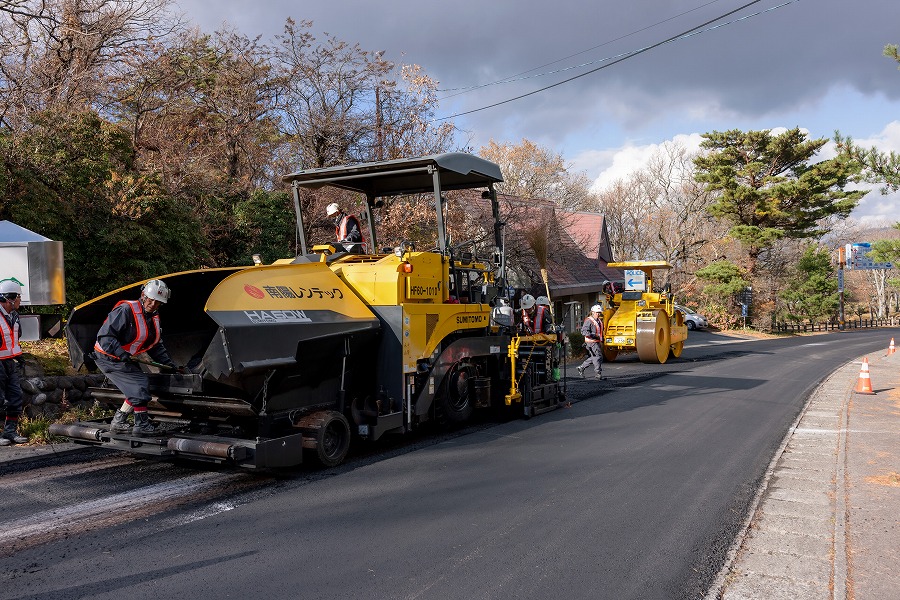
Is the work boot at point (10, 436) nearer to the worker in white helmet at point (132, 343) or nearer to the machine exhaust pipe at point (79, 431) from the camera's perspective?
the machine exhaust pipe at point (79, 431)

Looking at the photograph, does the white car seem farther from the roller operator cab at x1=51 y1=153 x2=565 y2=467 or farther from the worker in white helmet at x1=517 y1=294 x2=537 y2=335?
→ the roller operator cab at x1=51 y1=153 x2=565 y2=467

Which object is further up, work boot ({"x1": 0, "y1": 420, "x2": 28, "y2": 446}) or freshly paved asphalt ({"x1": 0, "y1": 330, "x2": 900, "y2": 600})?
work boot ({"x1": 0, "y1": 420, "x2": 28, "y2": 446})

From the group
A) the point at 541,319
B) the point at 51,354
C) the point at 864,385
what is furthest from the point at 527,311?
the point at 864,385

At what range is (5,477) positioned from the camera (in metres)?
5.99

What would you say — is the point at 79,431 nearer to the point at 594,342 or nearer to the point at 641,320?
the point at 594,342

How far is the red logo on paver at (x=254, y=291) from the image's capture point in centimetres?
571

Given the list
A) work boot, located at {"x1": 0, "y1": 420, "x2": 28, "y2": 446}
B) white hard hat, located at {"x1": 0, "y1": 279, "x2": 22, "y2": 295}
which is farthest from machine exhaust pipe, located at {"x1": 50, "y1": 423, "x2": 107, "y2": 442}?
white hard hat, located at {"x1": 0, "y1": 279, "x2": 22, "y2": 295}

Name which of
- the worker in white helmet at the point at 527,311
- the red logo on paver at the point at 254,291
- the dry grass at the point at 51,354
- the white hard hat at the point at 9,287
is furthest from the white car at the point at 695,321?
the red logo on paver at the point at 254,291

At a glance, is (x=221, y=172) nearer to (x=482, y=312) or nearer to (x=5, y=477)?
(x=482, y=312)

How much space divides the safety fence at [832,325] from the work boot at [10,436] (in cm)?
4419

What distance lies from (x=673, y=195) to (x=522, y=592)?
47.0 metres

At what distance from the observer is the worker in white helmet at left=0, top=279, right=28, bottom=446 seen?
7137 mm

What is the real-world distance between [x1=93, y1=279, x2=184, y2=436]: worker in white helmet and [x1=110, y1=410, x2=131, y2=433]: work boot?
5.0 inches

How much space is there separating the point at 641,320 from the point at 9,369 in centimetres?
1449
